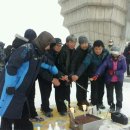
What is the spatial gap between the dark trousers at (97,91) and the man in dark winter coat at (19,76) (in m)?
2.60

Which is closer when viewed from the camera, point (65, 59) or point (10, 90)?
point (10, 90)

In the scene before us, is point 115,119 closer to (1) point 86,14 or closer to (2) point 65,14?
(1) point 86,14

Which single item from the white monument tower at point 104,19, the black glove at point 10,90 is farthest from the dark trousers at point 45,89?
the white monument tower at point 104,19

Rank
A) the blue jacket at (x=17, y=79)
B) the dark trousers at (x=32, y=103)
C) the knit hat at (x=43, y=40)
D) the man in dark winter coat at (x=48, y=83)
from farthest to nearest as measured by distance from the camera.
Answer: the man in dark winter coat at (x=48, y=83), the dark trousers at (x=32, y=103), the knit hat at (x=43, y=40), the blue jacket at (x=17, y=79)

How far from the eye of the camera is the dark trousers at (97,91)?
7293mm

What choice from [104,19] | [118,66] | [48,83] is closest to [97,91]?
[118,66]

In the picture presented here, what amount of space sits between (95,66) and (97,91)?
2.08 feet

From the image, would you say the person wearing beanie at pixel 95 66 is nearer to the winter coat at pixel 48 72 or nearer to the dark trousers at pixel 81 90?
the dark trousers at pixel 81 90

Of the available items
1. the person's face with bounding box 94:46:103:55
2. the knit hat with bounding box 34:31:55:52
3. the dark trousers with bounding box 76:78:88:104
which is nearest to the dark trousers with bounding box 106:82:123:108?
the dark trousers with bounding box 76:78:88:104

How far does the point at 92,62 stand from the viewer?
279 inches

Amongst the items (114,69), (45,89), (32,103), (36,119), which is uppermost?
(114,69)

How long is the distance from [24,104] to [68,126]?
1276mm

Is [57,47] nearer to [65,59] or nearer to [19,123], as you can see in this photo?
[65,59]

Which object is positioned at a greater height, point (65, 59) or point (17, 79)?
point (65, 59)
